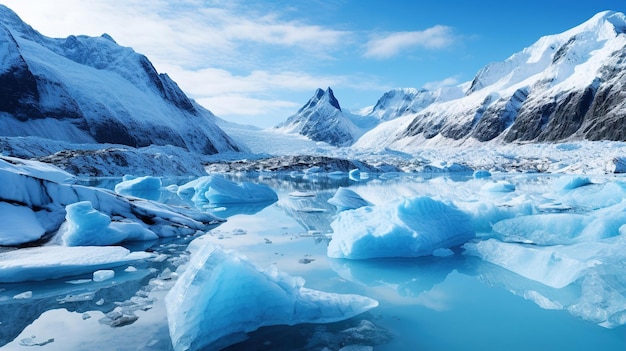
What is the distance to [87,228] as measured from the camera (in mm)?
5723

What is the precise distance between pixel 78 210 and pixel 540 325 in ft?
18.7

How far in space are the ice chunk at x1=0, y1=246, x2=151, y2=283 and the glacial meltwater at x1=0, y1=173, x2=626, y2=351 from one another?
0.09 metres

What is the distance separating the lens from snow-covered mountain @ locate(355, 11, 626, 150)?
6919 cm

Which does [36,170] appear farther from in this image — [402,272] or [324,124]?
[324,124]

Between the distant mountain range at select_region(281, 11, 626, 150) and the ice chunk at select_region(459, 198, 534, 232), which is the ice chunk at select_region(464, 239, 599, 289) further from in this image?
the distant mountain range at select_region(281, 11, 626, 150)

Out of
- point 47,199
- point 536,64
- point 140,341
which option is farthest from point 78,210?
point 536,64

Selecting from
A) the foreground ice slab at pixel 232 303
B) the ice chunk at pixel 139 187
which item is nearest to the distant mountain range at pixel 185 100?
the ice chunk at pixel 139 187

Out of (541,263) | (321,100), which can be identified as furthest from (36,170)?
(321,100)

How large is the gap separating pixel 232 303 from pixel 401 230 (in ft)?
10.5

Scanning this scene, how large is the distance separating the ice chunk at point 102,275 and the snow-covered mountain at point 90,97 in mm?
53702

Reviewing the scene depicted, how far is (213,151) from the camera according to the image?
7425cm

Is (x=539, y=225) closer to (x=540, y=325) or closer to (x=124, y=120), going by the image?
(x=540, y=325)

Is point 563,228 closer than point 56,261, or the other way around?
point 56,261

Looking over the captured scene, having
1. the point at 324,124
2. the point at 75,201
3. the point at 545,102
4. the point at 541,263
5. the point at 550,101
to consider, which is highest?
the point at 550,101
